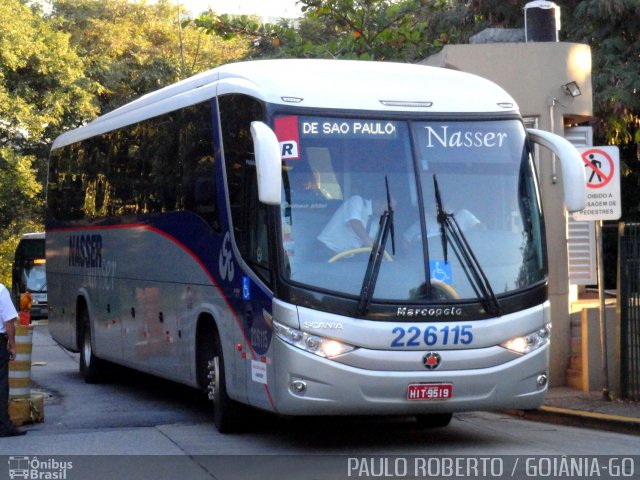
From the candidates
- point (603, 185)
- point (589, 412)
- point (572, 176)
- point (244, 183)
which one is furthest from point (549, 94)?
point (244, 183)

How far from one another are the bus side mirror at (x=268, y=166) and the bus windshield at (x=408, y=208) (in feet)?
1.33

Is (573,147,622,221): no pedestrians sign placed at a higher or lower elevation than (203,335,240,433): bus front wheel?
higher

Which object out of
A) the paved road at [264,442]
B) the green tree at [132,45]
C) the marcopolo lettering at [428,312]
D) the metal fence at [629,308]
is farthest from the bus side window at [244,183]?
the green tree at [132,45]

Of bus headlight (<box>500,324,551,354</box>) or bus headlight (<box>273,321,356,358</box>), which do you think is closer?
bus headlight (<box>273,321,356,358</box>)

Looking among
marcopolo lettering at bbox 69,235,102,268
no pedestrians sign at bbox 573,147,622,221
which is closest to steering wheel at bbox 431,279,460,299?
no pedestrians sign at bbox 573,147,622,221

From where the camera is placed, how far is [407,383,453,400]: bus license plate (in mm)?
9555

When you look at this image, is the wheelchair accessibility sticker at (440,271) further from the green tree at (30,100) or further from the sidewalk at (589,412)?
the green tree at (30,100)

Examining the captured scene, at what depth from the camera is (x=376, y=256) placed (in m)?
9.60

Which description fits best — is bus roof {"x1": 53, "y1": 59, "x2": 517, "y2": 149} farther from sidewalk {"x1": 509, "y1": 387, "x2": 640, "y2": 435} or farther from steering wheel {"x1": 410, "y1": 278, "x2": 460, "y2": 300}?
sidewalk {"x1": 509, "y1": 387, "x2": 640, "y2": 435}

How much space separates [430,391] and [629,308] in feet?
15.3

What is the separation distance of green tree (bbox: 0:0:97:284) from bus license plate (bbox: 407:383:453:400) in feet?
91.2

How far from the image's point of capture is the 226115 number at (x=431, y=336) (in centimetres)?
952

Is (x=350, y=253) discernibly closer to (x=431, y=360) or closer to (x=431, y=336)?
(x=431, y=336)

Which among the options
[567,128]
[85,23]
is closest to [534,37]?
[567,128]
